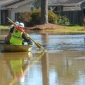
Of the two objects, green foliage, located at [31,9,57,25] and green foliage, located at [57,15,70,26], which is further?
green foliage, located at [57,15,70,26]

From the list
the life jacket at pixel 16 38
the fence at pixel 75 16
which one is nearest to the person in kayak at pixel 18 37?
the life jacket at pixel 16 38

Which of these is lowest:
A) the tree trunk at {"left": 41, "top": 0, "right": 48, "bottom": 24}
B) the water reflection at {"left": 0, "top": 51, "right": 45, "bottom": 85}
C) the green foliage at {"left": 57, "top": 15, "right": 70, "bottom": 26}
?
the water reflection at {"left": 0, "top": 51, "right": 45, "bottom": 85}

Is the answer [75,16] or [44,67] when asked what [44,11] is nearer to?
[75,16]

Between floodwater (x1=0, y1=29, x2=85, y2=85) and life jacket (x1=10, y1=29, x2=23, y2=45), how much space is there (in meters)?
0.63

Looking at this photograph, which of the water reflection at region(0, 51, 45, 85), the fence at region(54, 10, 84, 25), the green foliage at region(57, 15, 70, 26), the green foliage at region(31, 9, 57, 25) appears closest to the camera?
the water reflection at region(0, 51, 45, 85)

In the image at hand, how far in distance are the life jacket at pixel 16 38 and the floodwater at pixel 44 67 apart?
0.63 metres

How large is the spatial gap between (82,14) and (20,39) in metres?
26.8

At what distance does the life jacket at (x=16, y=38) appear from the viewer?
18.8 metres

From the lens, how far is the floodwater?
37.9 ft

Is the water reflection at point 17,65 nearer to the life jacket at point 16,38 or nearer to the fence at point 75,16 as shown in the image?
the life jacket at point 16,38

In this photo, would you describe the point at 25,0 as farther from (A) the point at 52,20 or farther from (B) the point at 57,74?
(B) the point at 57,74

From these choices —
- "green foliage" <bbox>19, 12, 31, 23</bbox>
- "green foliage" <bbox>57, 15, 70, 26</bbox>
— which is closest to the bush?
"green foliage" <bbox>19, 12, 31, 23</bbox>

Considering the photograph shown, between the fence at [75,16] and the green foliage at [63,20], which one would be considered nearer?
the green foliage at [63,20]

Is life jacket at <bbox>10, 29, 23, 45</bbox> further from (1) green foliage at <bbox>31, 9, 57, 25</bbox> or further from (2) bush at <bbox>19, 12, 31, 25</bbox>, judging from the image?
(2) bush at <bbox>19, 12, 31, 25</bbox>
